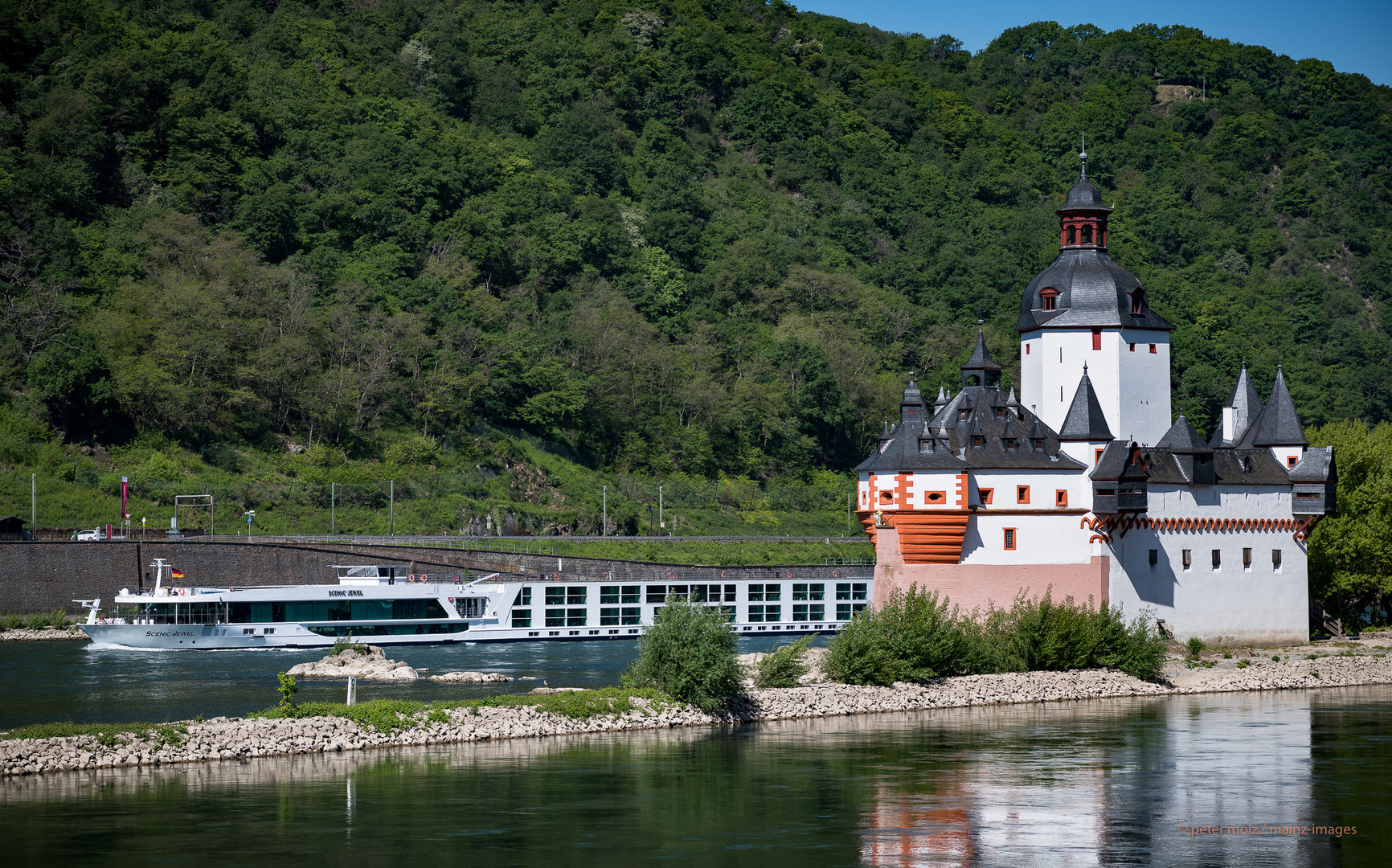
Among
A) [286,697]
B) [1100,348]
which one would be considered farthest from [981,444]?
[286,697]

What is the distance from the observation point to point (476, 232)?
4668 inches

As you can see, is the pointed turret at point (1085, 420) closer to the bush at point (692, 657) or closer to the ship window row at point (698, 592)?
the bush at point (692, 657)

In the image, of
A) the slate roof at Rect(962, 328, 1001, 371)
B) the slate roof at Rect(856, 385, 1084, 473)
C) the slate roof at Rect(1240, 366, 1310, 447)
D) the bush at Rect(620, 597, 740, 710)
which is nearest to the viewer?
the bush at Rect(620, 597, 740, 710)

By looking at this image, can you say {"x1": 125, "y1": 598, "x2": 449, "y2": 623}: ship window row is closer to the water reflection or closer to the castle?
the castle

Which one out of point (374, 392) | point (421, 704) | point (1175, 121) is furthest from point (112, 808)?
point (1175, 121)

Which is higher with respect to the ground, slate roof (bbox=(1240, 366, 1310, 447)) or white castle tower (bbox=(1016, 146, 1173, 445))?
white castle tower (bbox=(1016, 146, 1173, 445))

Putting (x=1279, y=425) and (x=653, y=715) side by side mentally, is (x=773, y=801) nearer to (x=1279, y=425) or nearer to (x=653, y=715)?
(x=653, y=715)

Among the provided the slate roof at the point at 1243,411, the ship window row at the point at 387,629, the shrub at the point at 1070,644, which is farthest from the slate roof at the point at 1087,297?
the ship window row at the point at 387,629

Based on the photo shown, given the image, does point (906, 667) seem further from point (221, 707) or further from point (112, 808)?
point (112, 808)

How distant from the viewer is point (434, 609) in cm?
7081

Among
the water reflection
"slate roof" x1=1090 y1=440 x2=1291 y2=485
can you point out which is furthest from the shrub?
the water reflection

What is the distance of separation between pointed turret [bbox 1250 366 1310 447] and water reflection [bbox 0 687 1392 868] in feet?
61.1

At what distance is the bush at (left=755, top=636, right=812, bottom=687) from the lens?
4491 centimetres

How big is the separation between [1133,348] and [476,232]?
228ft
